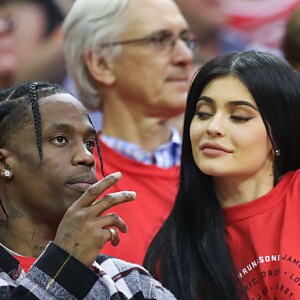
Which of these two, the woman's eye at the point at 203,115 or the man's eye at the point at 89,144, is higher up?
the woman's eye at the point at 203,115

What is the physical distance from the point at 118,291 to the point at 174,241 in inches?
14.6

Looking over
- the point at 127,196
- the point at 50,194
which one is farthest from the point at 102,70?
the point at 127,196

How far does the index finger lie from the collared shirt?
4.41 ft

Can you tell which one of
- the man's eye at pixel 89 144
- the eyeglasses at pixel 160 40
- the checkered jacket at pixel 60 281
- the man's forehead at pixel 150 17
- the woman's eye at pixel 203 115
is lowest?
the checkered jacket at pixel 60 281

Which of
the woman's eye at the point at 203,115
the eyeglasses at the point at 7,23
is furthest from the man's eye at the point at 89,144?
the eyeglasses at the point at 7,23

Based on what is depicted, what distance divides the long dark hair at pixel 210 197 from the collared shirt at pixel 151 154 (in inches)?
30.0

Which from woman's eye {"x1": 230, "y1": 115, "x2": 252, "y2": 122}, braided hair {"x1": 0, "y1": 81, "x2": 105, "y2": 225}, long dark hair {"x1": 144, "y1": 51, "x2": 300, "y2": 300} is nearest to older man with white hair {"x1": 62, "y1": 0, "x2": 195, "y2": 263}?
long dark hair {"x1": 144, "y1": 51, "x2": 300, "y2": 300}

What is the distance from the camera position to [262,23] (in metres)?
3.74

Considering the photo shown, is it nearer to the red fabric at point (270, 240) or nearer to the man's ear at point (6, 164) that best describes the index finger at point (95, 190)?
the man's ear at point (6, 164)

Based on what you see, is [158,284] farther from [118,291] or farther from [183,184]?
[183,184]

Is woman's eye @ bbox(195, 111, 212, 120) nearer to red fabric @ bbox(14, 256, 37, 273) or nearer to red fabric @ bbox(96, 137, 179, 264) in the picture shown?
red fabric @ bbox(96, 137, 179, 264)

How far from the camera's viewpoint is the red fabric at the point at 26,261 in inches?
81.6

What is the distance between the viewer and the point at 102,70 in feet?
11.2

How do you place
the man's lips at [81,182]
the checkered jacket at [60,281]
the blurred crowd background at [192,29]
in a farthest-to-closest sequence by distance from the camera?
the blurred crowd background at [192,29] → the man's lips at [81,182] → the checkered jacket at [60,281]
